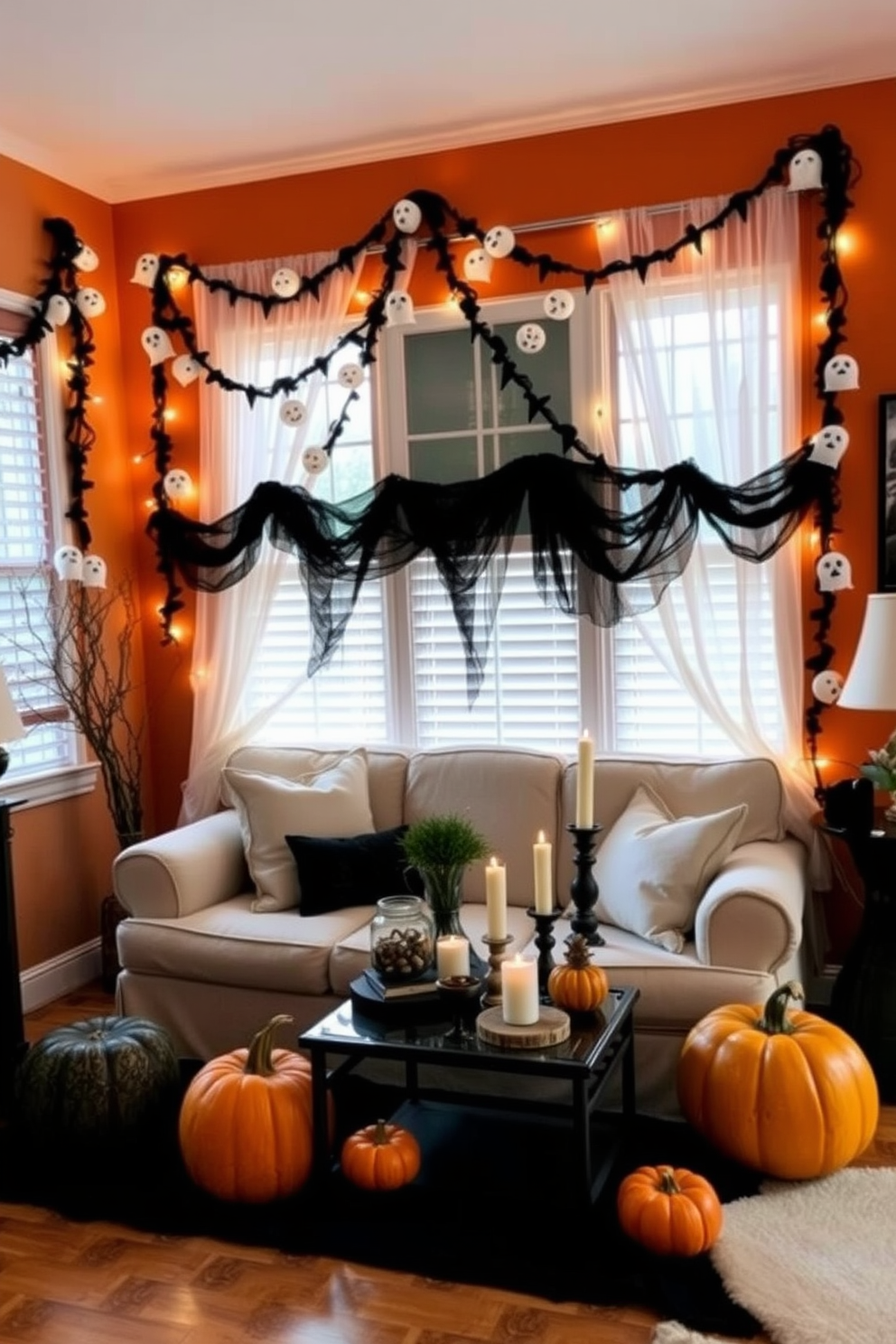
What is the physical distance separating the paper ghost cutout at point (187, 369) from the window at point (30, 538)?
1.50 feet

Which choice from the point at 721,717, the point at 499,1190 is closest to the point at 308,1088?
the point at 499,1190

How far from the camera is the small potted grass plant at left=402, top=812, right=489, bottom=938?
108 inches

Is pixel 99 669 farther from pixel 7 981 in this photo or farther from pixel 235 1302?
pixel 235 1302

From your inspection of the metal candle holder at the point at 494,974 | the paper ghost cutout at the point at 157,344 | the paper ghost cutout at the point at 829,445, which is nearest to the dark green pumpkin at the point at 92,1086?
the metal candle holder at the point at 494,974

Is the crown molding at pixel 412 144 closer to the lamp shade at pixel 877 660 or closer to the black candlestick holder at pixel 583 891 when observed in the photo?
the lamp shade at pixel 877 660

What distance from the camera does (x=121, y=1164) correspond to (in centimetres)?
294

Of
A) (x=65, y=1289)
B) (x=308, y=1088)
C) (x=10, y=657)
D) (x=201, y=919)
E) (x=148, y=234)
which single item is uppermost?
(x=148, y=234)

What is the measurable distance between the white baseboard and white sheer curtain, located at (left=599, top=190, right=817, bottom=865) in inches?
97.7

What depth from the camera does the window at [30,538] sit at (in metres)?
4.01

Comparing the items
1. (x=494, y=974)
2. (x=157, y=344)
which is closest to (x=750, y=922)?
(x=494, y=974)

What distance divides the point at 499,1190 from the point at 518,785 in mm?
1372

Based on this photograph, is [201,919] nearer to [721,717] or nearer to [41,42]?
[721,717]

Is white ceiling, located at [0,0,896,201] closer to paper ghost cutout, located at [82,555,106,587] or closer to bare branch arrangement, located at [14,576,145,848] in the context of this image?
paper ghost cutout, located at [82,555,106,587]

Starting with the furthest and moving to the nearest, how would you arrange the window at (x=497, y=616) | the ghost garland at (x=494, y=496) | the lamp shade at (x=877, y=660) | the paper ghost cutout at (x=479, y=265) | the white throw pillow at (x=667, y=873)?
the paper ghost cutout at (x=479, y=265) < the window at (x=497, y=616) < the ghost garland at (x=494, y=496) < the white throw pillow at (x=667, y=873) < the lamp shade at (x=877, y=660)
